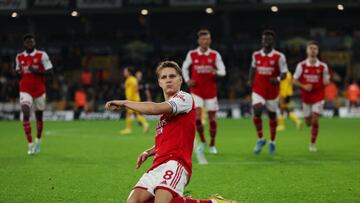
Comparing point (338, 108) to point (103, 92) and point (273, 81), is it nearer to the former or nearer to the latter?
point (103, 92)

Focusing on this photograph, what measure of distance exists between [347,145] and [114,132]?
8632 millimetres

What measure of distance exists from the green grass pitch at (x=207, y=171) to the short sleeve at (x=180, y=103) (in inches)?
97.0

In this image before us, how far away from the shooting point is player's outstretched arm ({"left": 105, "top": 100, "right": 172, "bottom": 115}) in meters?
6.06

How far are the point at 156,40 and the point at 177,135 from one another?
33679 millimetres

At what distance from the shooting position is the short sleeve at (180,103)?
6.70m

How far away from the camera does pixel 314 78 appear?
15812 mm

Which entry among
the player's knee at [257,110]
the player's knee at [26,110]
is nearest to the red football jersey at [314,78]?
the player's knee at [257,110]

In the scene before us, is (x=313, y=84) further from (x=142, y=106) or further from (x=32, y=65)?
(x=142, y=106)

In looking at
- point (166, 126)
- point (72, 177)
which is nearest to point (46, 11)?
point (72, 177)

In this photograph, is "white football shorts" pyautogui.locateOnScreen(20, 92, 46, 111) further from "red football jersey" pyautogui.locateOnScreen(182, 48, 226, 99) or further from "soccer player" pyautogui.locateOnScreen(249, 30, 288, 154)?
"soccer player" pyautogui.locateOnScreen(249, 30, 288, 154)

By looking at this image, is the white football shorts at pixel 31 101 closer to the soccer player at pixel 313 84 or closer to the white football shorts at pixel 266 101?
the white football shorts at pixel 266 101

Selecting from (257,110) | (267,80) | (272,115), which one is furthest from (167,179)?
(272,115)

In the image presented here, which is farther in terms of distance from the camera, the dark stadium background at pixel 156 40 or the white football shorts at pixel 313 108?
the dark stadium background at pixel 156 40

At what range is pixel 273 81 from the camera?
14.5 m
